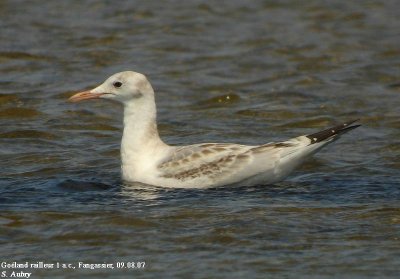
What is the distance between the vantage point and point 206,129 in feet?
46.2

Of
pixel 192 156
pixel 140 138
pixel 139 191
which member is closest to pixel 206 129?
pixel 140 138

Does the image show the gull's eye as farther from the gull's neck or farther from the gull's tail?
the gull's tail

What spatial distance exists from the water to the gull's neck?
28cm

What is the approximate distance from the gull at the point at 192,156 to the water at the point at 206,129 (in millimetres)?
152

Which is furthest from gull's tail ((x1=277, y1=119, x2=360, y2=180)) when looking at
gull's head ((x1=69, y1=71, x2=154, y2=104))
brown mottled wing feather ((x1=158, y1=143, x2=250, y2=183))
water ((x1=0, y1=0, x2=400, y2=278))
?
gull's head ((x1=69, y1=71, x2=154, y2=104))

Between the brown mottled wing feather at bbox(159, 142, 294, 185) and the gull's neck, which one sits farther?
the gull's neck

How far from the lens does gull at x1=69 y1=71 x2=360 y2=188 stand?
11.3 meters

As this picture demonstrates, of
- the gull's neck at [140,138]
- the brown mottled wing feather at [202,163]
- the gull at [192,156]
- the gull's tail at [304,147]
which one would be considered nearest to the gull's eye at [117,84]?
the gull at [192,156]

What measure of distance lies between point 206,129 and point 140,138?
2.48 metres

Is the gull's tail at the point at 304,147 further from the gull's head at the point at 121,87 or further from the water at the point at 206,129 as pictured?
the gull's head at the point at 121,87

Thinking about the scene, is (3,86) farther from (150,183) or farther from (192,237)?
(192,237)

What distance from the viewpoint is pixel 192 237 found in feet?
31.4

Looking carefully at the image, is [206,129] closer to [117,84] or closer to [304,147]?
[117,84]

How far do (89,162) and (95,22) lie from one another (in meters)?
7.17
